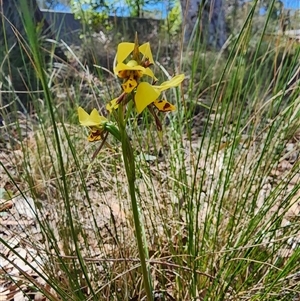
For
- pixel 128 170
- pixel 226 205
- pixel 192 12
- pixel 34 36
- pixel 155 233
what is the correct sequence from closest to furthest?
pixel 34 36 < pixel 128 170 < pixel 155 233 < pixel 226 205 < pixel 192 12

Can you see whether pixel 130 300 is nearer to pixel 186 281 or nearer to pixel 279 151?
pixel 186 281

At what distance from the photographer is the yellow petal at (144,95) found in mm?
460

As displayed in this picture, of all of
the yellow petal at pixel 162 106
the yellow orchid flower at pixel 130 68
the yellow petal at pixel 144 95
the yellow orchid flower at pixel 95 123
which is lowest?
the yellow orchid flower at pixel 95 123

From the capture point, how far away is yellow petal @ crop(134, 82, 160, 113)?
460mm

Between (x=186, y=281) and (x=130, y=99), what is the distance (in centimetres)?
39

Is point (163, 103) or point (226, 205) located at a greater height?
point (163, 103)

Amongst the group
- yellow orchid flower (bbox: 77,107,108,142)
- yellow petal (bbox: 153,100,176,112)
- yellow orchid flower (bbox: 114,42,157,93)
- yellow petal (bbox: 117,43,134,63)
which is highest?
yellow petal (bbox: 117,43,134,63)

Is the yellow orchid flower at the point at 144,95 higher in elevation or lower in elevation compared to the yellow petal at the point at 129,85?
lower

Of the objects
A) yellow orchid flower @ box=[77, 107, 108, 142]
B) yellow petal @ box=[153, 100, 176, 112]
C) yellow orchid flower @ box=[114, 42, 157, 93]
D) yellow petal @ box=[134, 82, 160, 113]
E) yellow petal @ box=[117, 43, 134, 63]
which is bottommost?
yellow orchid flower @ box=[77, 107, 108, 142]

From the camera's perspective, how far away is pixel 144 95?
465 mm

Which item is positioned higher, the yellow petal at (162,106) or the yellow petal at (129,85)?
the yellow petal at (129,85)

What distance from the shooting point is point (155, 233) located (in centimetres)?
85

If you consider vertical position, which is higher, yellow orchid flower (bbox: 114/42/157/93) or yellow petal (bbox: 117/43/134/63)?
yellow petal (bbox: 117/43/134/63)

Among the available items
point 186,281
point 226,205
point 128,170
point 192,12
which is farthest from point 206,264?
point 192,12
